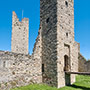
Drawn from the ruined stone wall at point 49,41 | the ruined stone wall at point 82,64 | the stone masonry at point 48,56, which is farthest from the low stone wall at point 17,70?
the ruined stone wall at point 82,64

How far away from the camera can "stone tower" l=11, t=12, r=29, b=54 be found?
1603cm

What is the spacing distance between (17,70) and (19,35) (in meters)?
8.81

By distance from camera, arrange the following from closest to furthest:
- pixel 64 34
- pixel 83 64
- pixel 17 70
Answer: pixel 17 70
pixel 64 34
pixel 83 64

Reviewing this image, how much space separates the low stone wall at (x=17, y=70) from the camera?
25.3ft

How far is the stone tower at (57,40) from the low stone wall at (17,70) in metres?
0.85

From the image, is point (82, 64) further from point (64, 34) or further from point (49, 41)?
point (49, 41)

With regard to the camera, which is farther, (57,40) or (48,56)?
(48,56)

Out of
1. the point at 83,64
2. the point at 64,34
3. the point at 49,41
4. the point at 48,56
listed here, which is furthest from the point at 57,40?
the point at 83,64

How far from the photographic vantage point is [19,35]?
1650 centimetres

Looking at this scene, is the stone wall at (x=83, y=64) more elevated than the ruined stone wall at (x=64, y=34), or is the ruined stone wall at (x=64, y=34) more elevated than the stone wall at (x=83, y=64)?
the ruined stone wall at (x=64, y=34)

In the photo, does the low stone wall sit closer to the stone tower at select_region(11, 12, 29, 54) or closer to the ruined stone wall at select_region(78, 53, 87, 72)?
the stone tower at select_region(11, 12, 29, 54)

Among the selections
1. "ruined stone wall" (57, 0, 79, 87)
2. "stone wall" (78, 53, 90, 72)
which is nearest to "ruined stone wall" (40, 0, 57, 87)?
"ruined stone wall" (57, 0, 79, 87)

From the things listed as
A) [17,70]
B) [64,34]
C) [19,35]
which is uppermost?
[19,35]

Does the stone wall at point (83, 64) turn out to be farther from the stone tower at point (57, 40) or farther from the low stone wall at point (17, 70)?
the low stone wall at point (17, 70)
